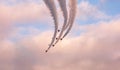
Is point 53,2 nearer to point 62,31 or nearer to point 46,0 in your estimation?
point 46,0

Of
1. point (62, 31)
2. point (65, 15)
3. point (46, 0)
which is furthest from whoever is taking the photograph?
point (62, 31)

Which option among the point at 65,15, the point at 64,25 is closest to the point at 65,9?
the point at 65,15

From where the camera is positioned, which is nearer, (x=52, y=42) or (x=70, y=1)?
(x=70, y=1)

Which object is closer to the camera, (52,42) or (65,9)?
(65,9)

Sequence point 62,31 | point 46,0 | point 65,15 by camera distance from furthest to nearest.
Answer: point 62,31
point 65,15
point 46,0

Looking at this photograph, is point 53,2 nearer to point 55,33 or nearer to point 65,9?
point 65,9

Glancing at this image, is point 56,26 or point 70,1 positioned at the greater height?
point 70,1

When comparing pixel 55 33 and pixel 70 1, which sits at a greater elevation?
pixel 70 1

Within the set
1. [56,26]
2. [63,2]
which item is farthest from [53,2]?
[56,26]
